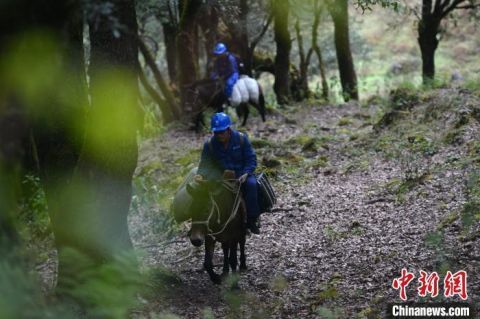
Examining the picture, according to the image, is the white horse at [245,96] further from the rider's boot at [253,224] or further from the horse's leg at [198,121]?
the rider's boot at [253,224]

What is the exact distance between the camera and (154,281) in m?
9.37

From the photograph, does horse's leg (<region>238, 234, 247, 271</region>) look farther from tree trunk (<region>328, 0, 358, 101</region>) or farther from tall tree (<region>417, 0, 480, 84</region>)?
tree trunk (<region>328, 0, 358, 101</region>)

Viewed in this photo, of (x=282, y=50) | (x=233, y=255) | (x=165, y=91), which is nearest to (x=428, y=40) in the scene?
(x=282, y=50)

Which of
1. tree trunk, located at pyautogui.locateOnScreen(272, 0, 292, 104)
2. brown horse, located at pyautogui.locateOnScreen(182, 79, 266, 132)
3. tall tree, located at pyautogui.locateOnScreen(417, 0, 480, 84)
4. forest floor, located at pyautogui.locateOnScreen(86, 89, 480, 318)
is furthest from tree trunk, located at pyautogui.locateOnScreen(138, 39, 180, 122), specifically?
tall tree, located at pyautogui.locateOnScreen(417, 0, 480, 84)

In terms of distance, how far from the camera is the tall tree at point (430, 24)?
22688 mm

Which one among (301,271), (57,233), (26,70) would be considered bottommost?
(301,271)

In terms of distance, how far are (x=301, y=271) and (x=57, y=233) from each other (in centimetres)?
331

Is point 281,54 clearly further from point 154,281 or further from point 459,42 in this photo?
point 459,42

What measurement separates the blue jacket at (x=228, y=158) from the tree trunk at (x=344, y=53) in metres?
15.0

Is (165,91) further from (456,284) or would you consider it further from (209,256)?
(456,284)

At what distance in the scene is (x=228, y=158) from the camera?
9.67 metres

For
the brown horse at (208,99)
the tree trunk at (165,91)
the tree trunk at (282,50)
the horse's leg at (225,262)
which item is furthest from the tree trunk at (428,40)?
the horse's leg at (225,262)

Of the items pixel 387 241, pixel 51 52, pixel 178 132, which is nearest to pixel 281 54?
pixel 178 132

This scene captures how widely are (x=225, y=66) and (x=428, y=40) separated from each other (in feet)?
25.7
